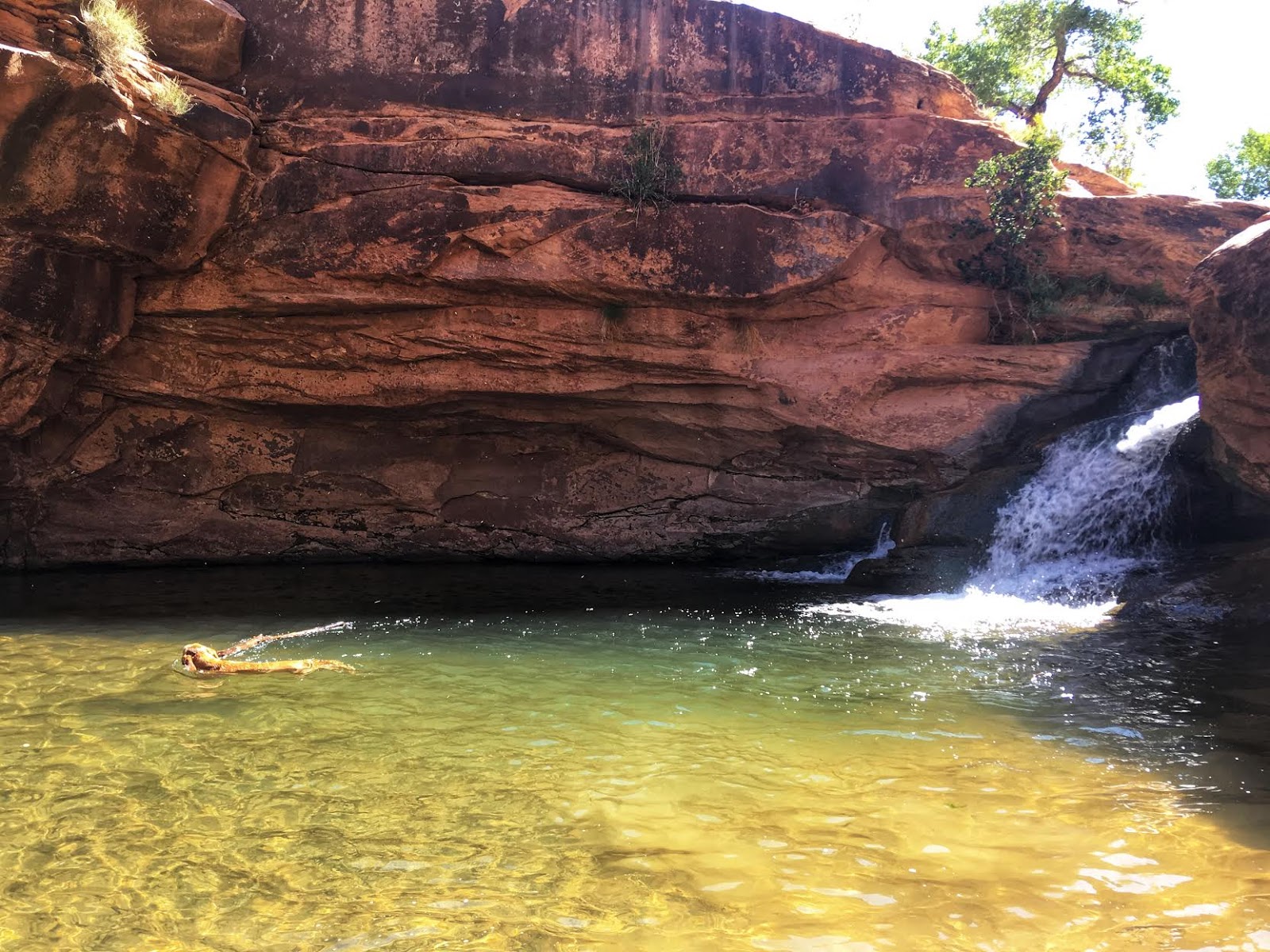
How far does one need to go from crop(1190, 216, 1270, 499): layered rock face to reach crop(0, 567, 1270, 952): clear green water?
1842mm

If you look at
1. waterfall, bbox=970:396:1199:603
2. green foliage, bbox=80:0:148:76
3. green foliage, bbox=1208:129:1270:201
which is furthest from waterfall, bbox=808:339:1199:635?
green foliage, bbox=1208:129:1270:201

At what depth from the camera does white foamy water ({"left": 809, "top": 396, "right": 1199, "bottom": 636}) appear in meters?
9.75

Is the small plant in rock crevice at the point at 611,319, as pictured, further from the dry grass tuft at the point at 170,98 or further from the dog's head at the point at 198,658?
the dog's head at the point at 198,658

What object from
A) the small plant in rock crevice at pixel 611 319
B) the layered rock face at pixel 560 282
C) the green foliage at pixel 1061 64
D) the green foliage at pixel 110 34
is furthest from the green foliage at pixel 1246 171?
the green foliage at pixel 110 34

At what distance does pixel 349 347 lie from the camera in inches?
450

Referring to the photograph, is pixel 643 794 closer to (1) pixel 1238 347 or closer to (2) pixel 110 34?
(1) pixel 1238 347

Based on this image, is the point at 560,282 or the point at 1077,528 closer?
the point at 1077,528

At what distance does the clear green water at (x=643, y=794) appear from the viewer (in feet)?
11.1

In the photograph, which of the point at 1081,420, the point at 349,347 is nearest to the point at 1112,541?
the point at 1081,420

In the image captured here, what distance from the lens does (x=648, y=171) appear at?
11.1 metres

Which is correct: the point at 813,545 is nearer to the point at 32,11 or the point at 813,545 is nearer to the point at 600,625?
the point at 600,625

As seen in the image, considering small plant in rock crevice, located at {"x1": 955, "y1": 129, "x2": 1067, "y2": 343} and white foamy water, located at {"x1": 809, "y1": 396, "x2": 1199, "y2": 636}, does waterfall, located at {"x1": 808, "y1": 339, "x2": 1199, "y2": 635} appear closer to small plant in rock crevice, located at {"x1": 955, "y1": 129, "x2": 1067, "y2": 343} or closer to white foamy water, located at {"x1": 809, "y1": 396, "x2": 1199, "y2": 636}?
white foamy water, located at {"x1": 809, "y1": 396, "x2": 1199, "y2": 636}

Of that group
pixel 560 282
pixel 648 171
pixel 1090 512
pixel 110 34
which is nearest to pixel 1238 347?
pixel 1090 512

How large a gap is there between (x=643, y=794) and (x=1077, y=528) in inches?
318
